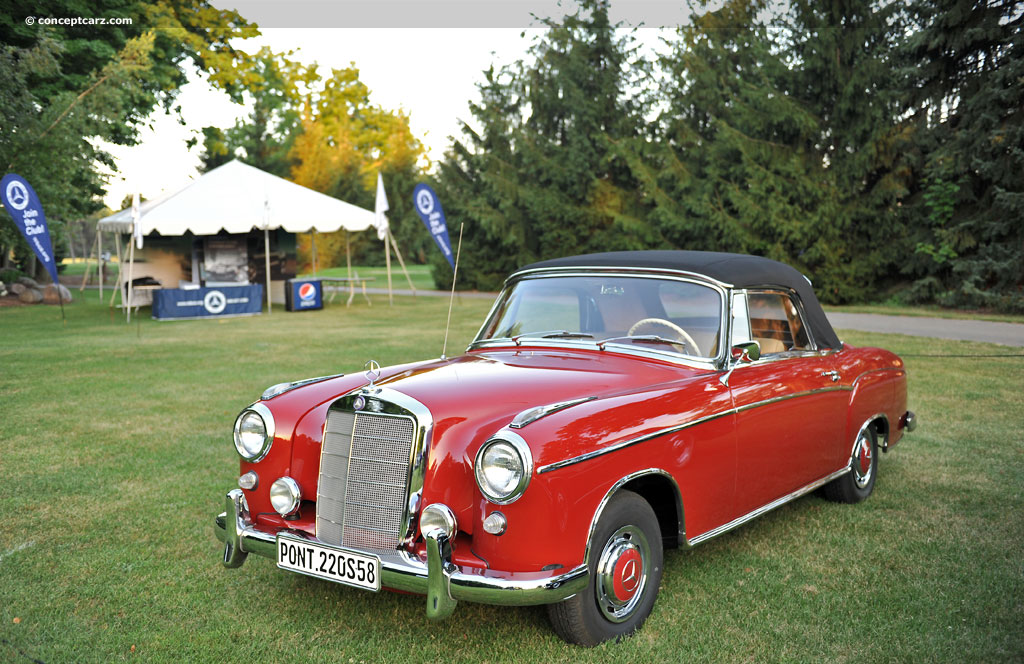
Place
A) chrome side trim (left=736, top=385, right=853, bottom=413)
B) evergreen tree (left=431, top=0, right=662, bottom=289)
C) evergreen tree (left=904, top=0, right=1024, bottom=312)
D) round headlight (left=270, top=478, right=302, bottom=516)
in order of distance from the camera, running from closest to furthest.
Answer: round headlight (left=270, top=478, right=302, bottom=516)
chrome side trim (left=736, top=385, right=853, bottom=413)
evergreen tree (left=904, top=0, right=1024, bottom=312)
evergreen tree (left=431, top=0, right=662, bottom=289)

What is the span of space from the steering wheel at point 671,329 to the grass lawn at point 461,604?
44.7 inches

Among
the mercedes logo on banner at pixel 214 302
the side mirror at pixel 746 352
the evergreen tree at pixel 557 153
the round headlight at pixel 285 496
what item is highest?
the evergreen tree at pixel 557 153

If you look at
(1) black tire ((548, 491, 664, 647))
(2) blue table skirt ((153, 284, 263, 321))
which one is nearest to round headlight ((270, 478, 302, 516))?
(1) black tire ((548, 491, 664, 647))

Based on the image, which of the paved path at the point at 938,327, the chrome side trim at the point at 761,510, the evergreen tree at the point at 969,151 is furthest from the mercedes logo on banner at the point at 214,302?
the chrome side trim at the point at 761,510

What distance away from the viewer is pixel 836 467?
487 centimetres

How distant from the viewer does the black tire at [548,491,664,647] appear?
10.5 feet

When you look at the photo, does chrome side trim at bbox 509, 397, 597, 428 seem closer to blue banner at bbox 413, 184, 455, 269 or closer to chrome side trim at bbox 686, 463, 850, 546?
chrome side trim at bbox 686, 463, 850, 546

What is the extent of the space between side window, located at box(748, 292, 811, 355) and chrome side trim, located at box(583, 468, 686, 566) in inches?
49.1

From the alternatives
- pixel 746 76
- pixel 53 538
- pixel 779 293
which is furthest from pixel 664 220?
pixel 53 538

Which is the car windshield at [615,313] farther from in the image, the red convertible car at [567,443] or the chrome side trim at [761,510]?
the chrome side trim at [761,510]

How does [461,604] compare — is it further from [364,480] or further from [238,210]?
[238,210]

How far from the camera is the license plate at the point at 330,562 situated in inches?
122

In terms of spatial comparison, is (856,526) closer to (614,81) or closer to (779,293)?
(779,293)

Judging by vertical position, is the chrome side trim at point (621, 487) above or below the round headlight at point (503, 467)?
below
